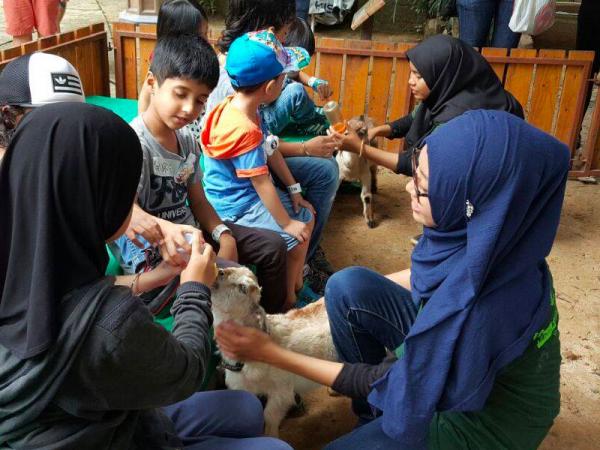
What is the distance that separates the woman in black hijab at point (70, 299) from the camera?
4.35 feet

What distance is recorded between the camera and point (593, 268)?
4359mm

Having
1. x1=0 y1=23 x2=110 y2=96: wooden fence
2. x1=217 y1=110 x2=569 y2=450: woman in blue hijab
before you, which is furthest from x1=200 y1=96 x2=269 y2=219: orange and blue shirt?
x1=0 y1=23 x2=110 y2=96: wooden fence

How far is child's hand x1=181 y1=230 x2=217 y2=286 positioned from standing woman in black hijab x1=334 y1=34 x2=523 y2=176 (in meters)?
1.83

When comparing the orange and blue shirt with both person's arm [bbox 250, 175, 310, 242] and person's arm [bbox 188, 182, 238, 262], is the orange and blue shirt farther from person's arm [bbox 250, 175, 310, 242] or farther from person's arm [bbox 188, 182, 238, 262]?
person's arm [bbox 188, 182, 238, 262]

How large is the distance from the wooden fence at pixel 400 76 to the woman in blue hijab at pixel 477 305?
3886 mm

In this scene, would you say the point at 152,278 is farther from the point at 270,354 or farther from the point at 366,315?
the point at 366,315

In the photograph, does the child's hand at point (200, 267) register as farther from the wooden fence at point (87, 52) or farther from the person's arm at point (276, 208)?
the wooden fence at point (87, 52)

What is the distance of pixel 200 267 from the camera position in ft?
6.32

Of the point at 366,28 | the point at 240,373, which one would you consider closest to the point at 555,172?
the point at 240,373

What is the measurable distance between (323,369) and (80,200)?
1.07 m

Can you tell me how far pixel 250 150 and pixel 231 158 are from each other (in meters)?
0.12

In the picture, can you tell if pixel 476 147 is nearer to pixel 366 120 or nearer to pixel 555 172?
pixel 555 172

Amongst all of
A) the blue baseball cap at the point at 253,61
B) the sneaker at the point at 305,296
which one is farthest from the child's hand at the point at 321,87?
the sneaker at the point at 305,296

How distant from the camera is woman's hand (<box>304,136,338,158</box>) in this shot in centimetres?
367
